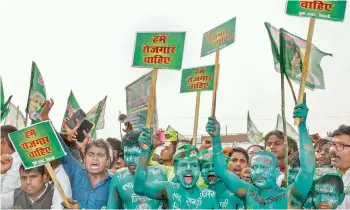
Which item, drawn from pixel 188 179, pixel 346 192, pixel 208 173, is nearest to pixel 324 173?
pixel 346 192

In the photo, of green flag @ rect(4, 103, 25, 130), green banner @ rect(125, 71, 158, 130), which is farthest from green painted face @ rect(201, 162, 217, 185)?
green flag @ rect(4, 103, 25, 130)

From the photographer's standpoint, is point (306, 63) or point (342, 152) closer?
point (306, 63)

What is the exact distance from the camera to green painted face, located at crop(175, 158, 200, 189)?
5590mm

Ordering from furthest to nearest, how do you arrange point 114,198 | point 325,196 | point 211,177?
point 114,198 < point 211,177 < point 325,196

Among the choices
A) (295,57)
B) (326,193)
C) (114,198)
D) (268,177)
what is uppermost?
(295,57)

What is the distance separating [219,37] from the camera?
762 cm

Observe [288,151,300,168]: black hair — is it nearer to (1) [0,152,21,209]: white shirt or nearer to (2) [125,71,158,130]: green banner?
(2) [125,71,158,130]: green banner

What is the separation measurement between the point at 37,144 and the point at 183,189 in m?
1.66

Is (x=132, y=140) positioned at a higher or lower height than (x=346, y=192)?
higher

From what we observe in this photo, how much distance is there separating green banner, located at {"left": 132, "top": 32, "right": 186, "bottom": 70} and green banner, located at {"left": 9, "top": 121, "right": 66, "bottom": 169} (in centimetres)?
121

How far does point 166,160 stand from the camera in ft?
29.4

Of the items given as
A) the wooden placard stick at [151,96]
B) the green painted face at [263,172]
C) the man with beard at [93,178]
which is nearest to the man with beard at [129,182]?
Result: the man with beard at [93,178]

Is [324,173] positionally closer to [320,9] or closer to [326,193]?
[326,193]

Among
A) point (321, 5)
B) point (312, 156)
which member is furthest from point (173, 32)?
point (312, 156)
